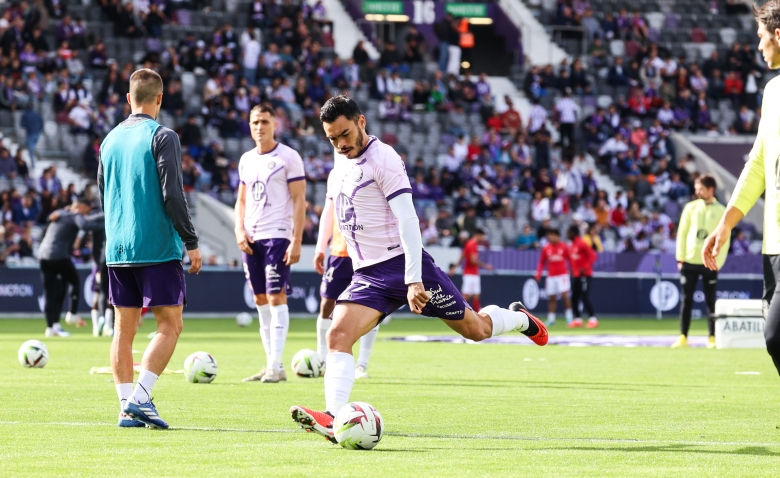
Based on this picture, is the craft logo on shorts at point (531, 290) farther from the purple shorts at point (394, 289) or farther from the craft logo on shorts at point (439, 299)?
the craft logo on shorts at point (439, 299)

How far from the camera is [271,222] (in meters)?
12.1

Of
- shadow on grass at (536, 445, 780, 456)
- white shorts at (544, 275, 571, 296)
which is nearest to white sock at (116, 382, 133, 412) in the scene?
shadow on grass at (536, 445, 780, 456)

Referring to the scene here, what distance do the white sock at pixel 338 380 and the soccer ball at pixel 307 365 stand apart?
477 centimetres

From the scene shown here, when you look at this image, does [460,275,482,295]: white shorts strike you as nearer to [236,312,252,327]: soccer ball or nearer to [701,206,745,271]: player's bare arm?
[236,312,252,327]: soccer ball

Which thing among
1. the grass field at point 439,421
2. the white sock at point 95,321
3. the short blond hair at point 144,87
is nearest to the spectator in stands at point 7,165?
the white sock at point 95,321

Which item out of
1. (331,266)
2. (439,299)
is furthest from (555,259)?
(439,299)

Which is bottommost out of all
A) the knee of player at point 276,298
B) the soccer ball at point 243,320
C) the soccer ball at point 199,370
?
the soccer ball at point 243,320

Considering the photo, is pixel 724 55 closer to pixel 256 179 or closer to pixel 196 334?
pixel 196 334

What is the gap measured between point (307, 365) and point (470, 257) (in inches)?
593

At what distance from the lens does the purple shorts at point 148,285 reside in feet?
27.6

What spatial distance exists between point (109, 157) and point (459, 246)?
73.7 ft

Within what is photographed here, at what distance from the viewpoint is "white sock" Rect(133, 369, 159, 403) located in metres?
8.23

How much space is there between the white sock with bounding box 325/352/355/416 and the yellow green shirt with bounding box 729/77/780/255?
246cm

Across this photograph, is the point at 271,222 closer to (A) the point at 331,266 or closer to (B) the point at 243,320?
(A) the point at 331,266
